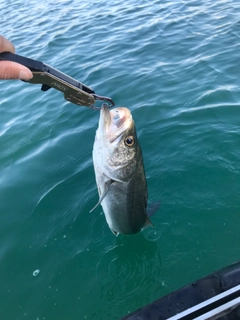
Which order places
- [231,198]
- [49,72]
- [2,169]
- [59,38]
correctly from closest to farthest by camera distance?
[49,72], [231,198], [2,169], [59,38]

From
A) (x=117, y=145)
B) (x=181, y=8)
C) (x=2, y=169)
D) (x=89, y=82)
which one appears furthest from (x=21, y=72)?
(x=181, y=8)

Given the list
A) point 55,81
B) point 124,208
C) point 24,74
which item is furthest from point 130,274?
point 24,74

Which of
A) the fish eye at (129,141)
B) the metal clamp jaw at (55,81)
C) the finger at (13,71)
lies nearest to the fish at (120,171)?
the fish eye at (129,141)

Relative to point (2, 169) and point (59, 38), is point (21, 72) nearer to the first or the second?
point (2, 169)

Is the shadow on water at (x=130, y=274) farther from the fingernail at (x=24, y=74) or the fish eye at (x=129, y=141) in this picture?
the fingernail at (x=24, y=74)

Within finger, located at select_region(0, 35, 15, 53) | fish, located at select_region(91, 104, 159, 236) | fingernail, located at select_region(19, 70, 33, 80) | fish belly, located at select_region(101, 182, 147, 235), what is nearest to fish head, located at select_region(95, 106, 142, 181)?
fish, located at select_region(91, 104, 159, 236)

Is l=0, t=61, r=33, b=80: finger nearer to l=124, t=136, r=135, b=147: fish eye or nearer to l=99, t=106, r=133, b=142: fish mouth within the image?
l=99, t=106, r=133, b=142: fish mouth

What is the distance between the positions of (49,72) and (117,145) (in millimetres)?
1069

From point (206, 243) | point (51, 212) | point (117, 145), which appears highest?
point (117, 145)

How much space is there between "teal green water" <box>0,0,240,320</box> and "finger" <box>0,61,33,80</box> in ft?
10.5

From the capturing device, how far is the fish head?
3602mm

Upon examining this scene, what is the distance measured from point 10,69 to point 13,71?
33 mm

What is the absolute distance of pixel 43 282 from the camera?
4844mm

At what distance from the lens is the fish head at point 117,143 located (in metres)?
3.60
